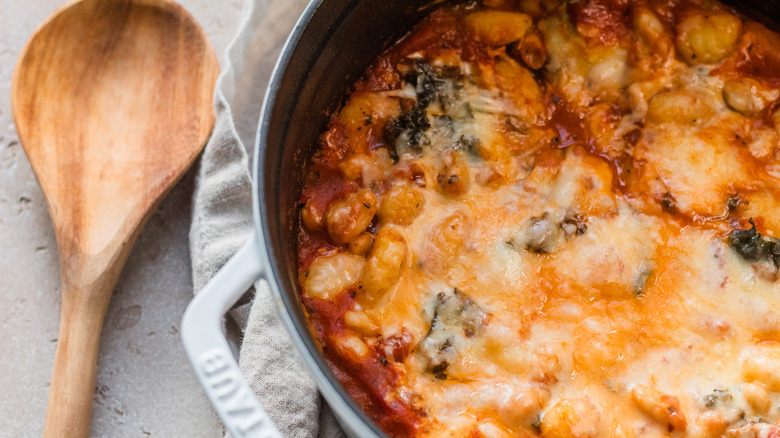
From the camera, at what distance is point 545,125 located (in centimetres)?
184

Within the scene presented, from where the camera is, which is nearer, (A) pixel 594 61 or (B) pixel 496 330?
(B) pixel 496 330

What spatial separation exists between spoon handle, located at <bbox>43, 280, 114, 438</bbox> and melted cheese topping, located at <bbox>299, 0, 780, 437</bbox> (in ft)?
2.07

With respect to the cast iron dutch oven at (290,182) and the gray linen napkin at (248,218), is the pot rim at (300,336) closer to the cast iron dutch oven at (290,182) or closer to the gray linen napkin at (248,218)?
the cast iron dutch oven at (290,182)

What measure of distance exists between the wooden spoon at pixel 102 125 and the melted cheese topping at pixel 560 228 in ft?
1.63

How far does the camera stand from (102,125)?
203 cm

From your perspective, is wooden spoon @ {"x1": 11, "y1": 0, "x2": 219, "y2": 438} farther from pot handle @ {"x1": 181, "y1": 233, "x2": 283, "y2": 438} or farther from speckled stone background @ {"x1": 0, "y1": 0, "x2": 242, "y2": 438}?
pot handle @ {"x1": 181, "y1": 233, "x2": 283, "y2": 438}

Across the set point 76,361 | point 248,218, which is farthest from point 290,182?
point 76,361

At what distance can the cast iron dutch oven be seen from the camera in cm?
132

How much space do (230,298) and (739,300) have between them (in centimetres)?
110

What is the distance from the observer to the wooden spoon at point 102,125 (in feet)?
6.32

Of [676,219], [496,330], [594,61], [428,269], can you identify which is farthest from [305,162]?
[676,219]

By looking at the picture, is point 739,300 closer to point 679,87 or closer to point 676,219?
point 676,219

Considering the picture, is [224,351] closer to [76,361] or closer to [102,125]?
[76,361]

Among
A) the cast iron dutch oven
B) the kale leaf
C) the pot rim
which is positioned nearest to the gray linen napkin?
the cast iron dutch oven
